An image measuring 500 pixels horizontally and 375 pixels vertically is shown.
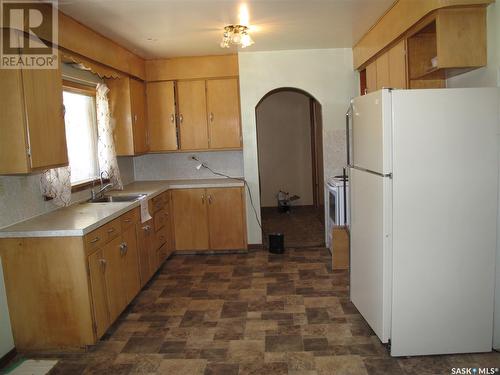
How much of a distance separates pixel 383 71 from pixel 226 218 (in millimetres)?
2433

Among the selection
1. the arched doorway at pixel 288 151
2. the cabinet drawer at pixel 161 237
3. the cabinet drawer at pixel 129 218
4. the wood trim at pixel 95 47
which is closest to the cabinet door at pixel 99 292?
the cabinet drawer at pixel 129 218

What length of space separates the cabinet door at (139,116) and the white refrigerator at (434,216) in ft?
9.86

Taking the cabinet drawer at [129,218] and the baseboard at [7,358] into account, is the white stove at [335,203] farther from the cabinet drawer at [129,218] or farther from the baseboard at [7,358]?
the baseboard at [7,358]

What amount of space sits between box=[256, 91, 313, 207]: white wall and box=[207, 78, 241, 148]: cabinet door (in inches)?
107

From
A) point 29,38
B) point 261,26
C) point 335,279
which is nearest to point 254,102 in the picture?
point 261,26

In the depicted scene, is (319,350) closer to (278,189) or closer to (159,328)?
(159,328)

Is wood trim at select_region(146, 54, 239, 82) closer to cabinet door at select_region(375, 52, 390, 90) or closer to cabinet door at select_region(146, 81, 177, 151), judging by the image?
cabinet door at select_region(146, 81, 177, 151)

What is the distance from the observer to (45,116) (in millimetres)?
2914

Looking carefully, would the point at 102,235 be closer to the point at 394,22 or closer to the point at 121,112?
the point at 121,112

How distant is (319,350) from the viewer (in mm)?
2875

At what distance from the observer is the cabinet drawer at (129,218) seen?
11.8 feet

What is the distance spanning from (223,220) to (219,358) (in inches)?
98.3

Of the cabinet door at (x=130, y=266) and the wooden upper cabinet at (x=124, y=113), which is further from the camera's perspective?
the wooden upper cabinet at (x=124, y=113)

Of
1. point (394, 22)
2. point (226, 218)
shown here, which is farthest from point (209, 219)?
point (394, 22)
